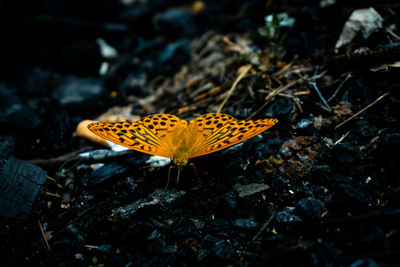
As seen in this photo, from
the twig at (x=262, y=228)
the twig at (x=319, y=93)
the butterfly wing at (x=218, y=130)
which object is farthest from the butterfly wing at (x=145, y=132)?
the twig at (x=319, y=93)

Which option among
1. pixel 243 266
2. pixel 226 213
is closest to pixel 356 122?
pixel 226 213

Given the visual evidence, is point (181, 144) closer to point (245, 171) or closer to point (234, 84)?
point (245, 171)

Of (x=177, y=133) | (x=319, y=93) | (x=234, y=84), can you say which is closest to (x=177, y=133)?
(x=177, y=133)

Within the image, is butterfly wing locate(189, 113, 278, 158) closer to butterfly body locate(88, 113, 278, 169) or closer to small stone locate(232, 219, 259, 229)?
butterfly body locate(88, 113, 278, 169)

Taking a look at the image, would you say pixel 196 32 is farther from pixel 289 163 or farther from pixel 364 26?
pixel 289 163

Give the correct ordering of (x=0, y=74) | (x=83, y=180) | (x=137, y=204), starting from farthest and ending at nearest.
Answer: (x=0, y=74), (x=83, y=180), (x=137, y=204)

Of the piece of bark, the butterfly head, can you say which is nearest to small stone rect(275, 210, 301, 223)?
the butterfly head
